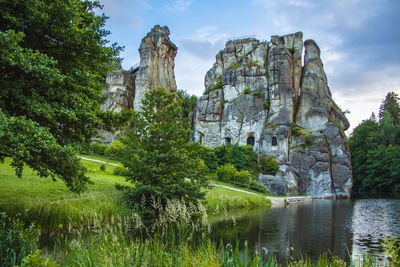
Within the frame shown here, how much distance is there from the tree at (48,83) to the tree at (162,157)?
17.3ft

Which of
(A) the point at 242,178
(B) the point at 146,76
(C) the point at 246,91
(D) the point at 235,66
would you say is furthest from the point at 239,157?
(B) the point at 146,76

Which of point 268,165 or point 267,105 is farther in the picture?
point 267,105

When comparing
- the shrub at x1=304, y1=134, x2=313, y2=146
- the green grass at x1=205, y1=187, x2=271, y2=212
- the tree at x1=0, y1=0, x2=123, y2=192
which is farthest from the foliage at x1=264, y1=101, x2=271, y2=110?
the tree at x1=0, y1=0, x2=123, y2=192

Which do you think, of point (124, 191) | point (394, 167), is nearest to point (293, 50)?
point (394, 167)

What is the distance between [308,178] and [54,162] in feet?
151

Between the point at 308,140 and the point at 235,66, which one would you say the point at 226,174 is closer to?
the point at 308,140

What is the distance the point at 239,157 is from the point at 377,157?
32.3 meters

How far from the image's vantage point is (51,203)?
1247 cm

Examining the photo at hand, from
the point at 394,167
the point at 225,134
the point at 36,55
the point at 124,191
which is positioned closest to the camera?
the point at 36,55

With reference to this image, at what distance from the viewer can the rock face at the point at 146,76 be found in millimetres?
58438

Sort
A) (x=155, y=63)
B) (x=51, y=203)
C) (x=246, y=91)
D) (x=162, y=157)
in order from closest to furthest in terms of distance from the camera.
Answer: (x=51, y=203) → (x=162, y=157) → (x=246, y=91) → (x=155, y=63)

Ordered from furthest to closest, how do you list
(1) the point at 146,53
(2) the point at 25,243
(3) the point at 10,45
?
(1) the point at 146,53 < (3) the point at 10,45 < (2) the point at 25,243

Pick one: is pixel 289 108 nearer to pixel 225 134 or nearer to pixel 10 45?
pixel 225 134

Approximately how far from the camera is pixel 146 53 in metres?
59.6
